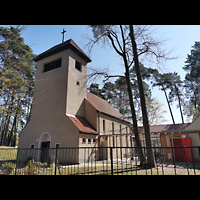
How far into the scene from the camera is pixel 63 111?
48.2 ft

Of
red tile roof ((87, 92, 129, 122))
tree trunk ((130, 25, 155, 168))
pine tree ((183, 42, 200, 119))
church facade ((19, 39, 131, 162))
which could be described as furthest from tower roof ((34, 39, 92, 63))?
pine tree ((183, 42, 200, 119))

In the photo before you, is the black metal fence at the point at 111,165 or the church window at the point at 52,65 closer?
the black metal fence at the point at 111,165

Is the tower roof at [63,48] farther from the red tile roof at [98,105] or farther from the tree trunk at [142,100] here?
the tree trunk at [142,100]

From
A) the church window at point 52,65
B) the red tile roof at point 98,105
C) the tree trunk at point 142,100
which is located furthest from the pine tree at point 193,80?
the church window at point 52,65

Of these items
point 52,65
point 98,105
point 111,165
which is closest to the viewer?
point 111,165

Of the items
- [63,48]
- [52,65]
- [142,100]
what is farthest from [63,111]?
[142,100]

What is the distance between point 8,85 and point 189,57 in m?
29.4

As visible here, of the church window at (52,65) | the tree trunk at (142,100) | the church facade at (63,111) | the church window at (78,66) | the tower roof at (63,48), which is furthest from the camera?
the church window at (78,66)

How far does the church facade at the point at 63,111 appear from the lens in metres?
14.1

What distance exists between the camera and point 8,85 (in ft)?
24.4

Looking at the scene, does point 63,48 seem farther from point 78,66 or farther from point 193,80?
point 193,80
